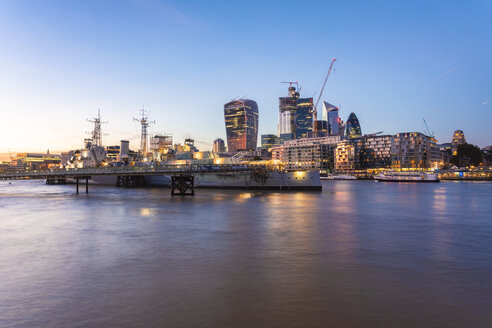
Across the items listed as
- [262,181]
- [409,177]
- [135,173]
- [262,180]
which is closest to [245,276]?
[135,173]

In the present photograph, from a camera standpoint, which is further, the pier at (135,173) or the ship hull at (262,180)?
the ship hull at (262,180)

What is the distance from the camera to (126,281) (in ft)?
44.7

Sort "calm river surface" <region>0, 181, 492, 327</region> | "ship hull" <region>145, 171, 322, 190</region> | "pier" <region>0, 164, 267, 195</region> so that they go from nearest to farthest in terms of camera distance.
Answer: "calm river surface" <region>0, 181, 492, 327</region>, "pier" <region>0, 164, 267, 195</region>, "ship hull" <region>145, 171, 322, 190</region>

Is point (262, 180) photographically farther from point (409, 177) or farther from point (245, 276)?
point (409, 177)

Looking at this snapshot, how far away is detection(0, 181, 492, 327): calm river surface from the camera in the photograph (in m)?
10.1

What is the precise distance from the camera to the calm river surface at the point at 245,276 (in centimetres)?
1009

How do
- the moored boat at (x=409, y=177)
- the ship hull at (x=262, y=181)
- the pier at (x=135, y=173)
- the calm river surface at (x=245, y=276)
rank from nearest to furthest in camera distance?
1. the calm river surface at (x=245, y=276)
2. the pier at (x=135, y=173)
3. the ship hull at (x=262, y=181)
4. the moored boat at (x=409, y=177)

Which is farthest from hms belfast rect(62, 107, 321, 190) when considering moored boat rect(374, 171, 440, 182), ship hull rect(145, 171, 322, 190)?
moored boat rect(374, 171, 440, 182)

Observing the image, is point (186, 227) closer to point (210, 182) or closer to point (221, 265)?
point (221, 265)

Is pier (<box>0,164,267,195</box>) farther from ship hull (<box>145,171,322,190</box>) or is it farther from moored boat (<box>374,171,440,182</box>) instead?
moored boat (<box>374,171,440,182</box>)

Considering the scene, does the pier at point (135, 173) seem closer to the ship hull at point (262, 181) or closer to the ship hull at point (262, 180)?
the ship hull at point (262, 180)

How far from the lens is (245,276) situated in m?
14.4

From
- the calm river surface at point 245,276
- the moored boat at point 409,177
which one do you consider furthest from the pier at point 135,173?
the moored boat at point 409,177

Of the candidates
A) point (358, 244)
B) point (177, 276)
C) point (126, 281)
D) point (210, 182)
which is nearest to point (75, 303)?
point (126, 281)
